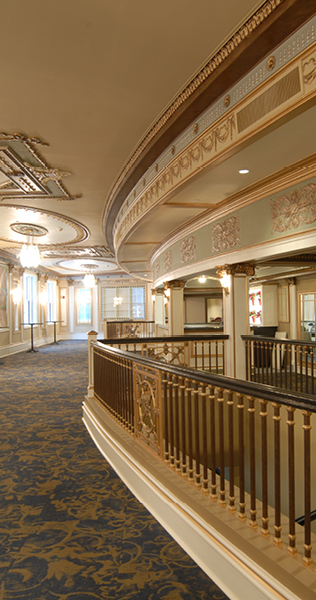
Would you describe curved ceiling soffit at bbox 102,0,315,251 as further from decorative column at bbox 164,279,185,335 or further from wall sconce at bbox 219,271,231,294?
decorative column at bbox 164,279,185,335

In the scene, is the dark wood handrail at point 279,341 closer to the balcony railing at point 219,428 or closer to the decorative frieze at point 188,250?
the balcony railing at point 219,428

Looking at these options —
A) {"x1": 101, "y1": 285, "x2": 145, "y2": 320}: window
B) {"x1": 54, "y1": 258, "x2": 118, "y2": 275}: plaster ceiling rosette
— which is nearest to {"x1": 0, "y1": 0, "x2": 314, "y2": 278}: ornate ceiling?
{"x1": 54, "y1": 258, "x2": 118, "y2": 275}: plaster ceiling rosette

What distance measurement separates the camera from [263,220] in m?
5.86

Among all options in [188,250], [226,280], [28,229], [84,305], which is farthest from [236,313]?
[84,305]

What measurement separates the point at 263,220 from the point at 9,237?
831cm

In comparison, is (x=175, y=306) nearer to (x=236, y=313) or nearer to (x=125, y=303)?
(x=236, y=313)

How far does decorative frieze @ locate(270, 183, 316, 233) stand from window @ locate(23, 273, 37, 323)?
1344cm

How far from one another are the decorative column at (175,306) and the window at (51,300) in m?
12.1

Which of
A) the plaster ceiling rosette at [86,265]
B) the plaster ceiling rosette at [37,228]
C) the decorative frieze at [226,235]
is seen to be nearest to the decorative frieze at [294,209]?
the decorative frieze at [226,235]

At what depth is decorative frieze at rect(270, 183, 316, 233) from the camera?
16.0ft

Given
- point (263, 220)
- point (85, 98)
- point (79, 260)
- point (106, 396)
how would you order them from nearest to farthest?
1. point (85, 98)
2. point (106, 396)
3. point (263, 220)
4. point (79, 260)

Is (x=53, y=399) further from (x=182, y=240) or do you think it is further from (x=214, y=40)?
(x=214, y=40)

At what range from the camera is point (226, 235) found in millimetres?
6816

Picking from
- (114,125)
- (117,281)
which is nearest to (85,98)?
(114,125)
